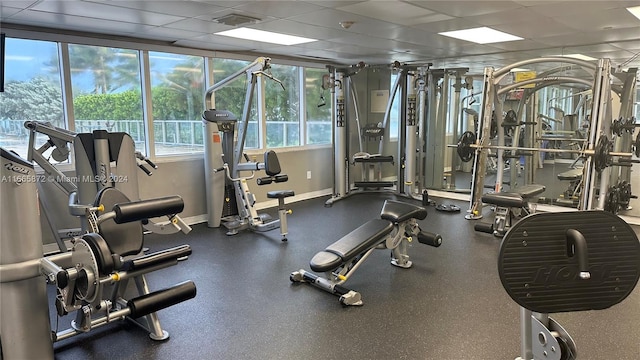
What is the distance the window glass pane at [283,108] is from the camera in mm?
5984

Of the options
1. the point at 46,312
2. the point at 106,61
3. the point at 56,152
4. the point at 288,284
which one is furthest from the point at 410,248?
the point at 106,61

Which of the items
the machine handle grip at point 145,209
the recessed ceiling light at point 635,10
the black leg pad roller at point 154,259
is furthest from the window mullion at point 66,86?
the recessed ceiling light at point 635,10

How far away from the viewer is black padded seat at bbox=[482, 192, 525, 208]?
397cm

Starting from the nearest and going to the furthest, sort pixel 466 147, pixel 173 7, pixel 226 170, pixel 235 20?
pixel 173 7 → pixel 235 20 → pixel 226 170 → pixel 466 147

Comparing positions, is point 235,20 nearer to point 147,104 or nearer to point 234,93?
point 147,104

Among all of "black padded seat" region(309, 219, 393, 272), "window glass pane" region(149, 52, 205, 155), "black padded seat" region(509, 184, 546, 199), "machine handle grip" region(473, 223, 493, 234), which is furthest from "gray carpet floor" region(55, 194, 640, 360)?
"window glass pane" region(149, 52, 205, 155)

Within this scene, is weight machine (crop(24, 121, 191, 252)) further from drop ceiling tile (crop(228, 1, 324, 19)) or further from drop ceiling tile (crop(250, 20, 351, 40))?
drop ceiling tile (crop(250, 20, 351, 40))

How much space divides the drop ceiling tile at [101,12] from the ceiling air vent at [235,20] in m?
0.35

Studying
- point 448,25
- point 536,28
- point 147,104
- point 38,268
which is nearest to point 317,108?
point 147,104

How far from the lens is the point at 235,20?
357 cm

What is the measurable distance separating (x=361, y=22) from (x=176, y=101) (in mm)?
2499

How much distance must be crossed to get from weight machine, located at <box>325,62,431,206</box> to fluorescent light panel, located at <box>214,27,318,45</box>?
1349 mm

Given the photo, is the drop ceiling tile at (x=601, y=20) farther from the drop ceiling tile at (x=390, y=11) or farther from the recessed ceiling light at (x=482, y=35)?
the drop ceiling tile at (x=390, y=11)

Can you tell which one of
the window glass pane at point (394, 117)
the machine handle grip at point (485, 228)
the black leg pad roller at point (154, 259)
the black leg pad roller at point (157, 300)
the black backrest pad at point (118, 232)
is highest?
the window glass pane at point (394, 117)
